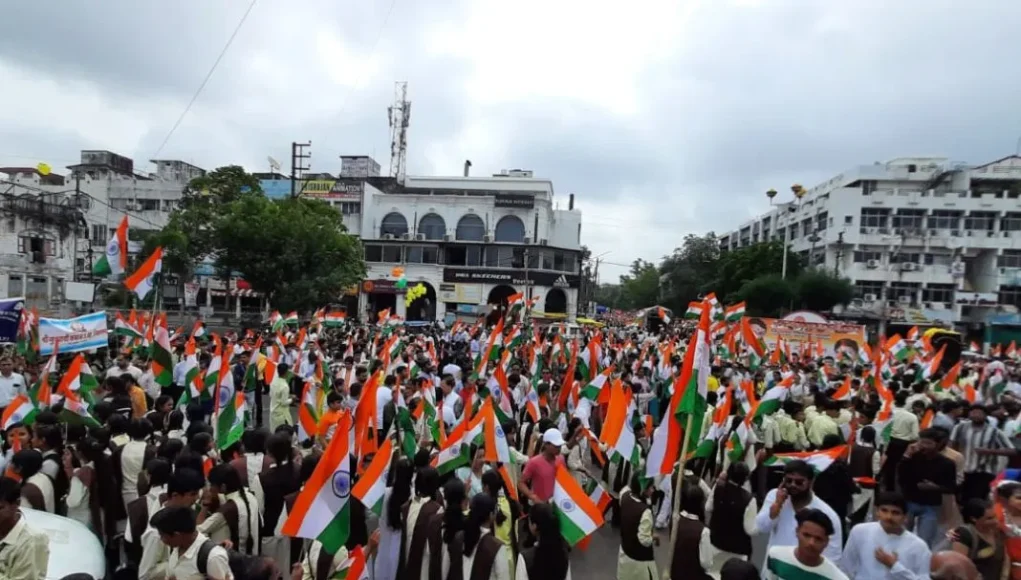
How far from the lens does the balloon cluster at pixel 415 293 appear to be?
40.8 meters

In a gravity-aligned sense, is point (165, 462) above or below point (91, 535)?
above

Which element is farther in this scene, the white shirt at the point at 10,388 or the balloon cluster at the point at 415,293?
the balloon cluster at the point at 415,293

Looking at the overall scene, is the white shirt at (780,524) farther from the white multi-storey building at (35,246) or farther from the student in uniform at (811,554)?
the white multi-storey building at (35,246)

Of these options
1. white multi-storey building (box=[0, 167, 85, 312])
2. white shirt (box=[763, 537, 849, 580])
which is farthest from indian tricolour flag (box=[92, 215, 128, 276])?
white multi-storey building (box=[0, 167, 85, 312])

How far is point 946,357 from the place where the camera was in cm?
1728

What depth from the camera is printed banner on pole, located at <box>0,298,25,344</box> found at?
1030 cm

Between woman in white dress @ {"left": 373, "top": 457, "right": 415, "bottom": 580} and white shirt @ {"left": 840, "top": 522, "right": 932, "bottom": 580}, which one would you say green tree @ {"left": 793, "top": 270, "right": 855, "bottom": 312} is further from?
woman in white dress @ {"left": 373, "top": 457, "right": 415, "bottom": 580}

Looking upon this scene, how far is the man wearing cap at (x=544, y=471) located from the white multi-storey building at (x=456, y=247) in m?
38.2

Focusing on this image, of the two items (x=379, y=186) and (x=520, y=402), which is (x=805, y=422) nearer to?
(x=520, y=402)

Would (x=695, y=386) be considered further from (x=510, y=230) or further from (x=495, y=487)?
(x=510, y=230)

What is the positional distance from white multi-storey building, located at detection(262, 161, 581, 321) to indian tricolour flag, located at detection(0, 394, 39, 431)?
37.2m

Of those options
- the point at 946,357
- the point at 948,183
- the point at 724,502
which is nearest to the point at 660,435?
the point at 724,502

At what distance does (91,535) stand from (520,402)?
19.9 feet

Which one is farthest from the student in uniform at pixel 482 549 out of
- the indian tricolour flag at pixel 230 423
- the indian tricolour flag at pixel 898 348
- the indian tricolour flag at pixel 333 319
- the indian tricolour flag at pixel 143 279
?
the indian tricolour flag at pixel 333 319
